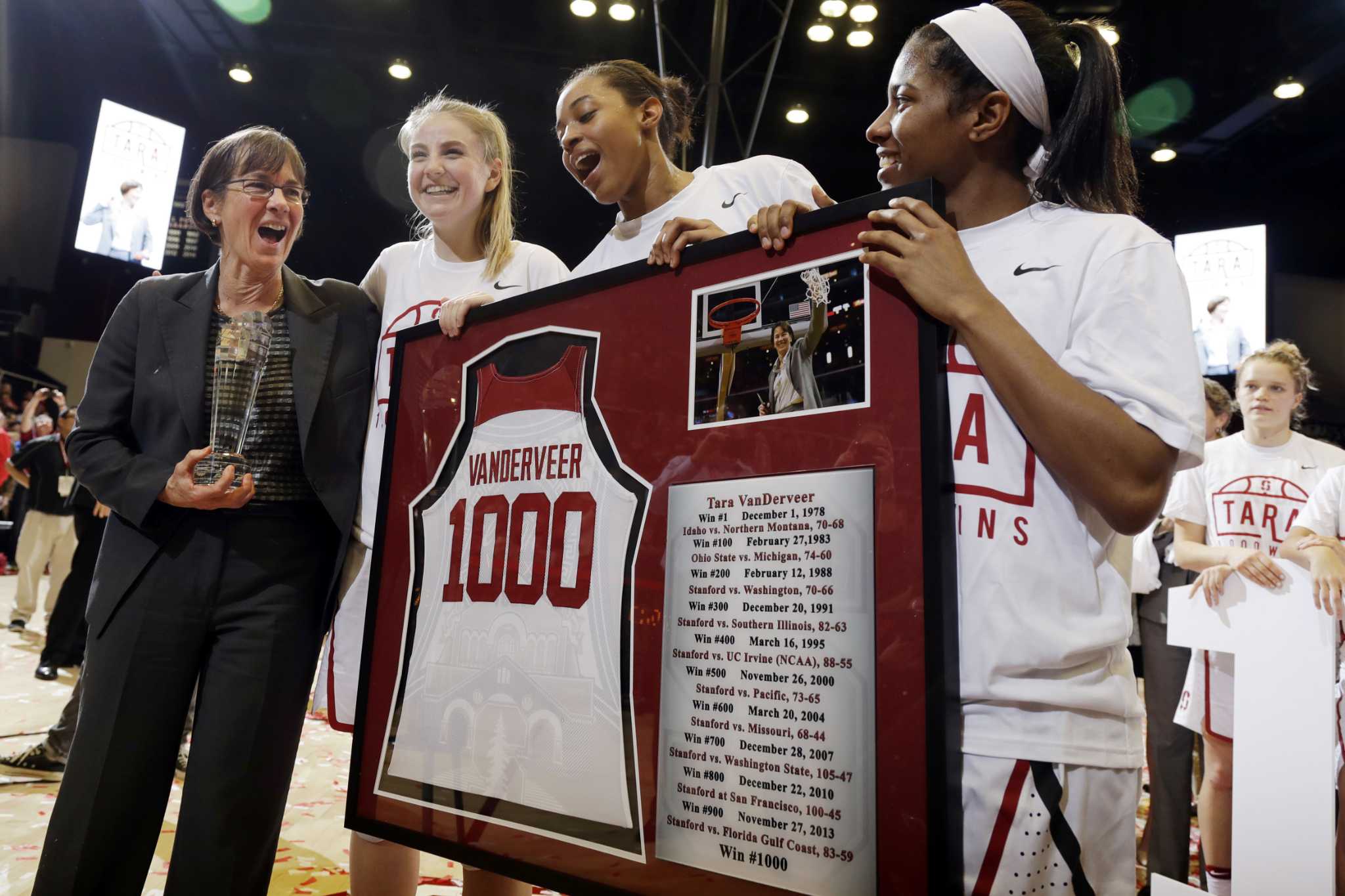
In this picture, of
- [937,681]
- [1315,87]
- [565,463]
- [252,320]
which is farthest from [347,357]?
[1315,87]

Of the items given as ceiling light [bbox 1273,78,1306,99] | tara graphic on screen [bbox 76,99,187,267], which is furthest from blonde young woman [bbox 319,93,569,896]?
tara graphic on screen [bbox 76,99,187,267]

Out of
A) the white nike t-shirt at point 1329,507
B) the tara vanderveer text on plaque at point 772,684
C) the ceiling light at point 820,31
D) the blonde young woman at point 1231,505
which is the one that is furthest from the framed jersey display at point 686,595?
the ceiling light at point 820,31

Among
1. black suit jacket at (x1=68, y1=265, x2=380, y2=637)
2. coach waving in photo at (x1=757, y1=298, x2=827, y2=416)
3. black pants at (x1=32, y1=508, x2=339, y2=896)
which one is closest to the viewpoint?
coach waving in photo at (x1=757, y1=298, x2=827, y2=416)

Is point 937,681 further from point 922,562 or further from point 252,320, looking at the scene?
point 252,320

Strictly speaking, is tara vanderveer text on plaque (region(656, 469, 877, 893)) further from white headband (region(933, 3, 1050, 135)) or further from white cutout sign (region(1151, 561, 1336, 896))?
white cutout sign (region(1151, 561, 1336, 896))

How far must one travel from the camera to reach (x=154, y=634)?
4.61 ft

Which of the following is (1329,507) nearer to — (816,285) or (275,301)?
(816,285)

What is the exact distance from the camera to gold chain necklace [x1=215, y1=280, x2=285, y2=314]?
1629 mm

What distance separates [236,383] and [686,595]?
3.15 feet

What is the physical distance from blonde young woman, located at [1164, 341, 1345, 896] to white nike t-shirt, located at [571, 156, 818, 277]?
1.82 metres

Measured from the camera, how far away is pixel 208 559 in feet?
4.76

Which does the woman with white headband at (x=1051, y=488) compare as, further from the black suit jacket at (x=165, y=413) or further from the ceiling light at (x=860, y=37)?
the ceiling light at (x=860, y=37)

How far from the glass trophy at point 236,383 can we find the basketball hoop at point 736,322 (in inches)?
35.0

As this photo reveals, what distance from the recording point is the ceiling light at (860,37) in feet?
21.9
